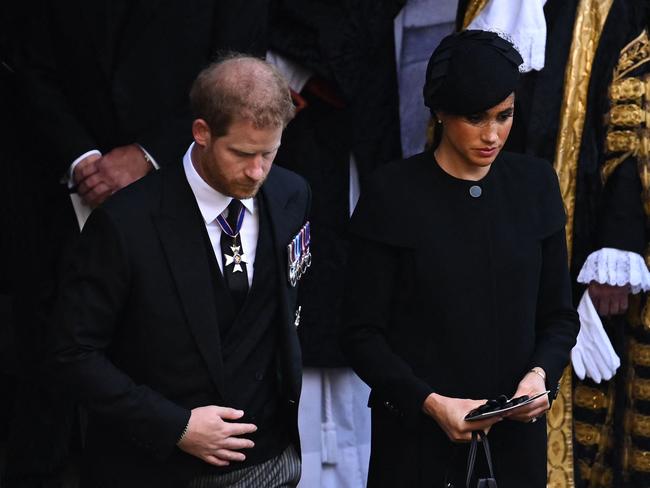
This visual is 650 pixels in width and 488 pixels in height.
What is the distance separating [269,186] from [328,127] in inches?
55.7

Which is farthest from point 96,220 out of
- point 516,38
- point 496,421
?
point 516,38

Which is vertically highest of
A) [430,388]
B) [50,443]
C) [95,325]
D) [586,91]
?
[586,91]

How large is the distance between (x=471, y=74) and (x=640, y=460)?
6.52ft

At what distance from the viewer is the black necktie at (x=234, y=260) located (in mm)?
3223

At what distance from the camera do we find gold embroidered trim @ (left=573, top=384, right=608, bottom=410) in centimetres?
486

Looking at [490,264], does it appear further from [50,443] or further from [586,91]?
[50,443]

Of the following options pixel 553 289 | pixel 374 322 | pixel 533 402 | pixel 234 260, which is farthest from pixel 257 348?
pixel 553 289

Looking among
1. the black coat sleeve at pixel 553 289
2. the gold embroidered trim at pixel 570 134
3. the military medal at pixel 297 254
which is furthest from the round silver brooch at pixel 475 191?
the gold embroidered trim at pixel 570 134

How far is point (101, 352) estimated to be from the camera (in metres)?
3.10

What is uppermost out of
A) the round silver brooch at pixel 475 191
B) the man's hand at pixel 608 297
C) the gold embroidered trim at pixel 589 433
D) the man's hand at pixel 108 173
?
the man's hand at pixel 108 173

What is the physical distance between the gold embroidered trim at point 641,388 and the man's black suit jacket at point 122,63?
175 centimetres

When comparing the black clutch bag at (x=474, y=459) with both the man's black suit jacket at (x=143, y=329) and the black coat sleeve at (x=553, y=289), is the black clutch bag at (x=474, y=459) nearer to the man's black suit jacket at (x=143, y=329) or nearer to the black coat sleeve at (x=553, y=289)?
the black coat sleeve at (x=553, y=289)

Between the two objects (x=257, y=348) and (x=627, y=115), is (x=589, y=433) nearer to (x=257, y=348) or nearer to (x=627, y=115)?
(x=627, y=115)

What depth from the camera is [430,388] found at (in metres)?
3.36
